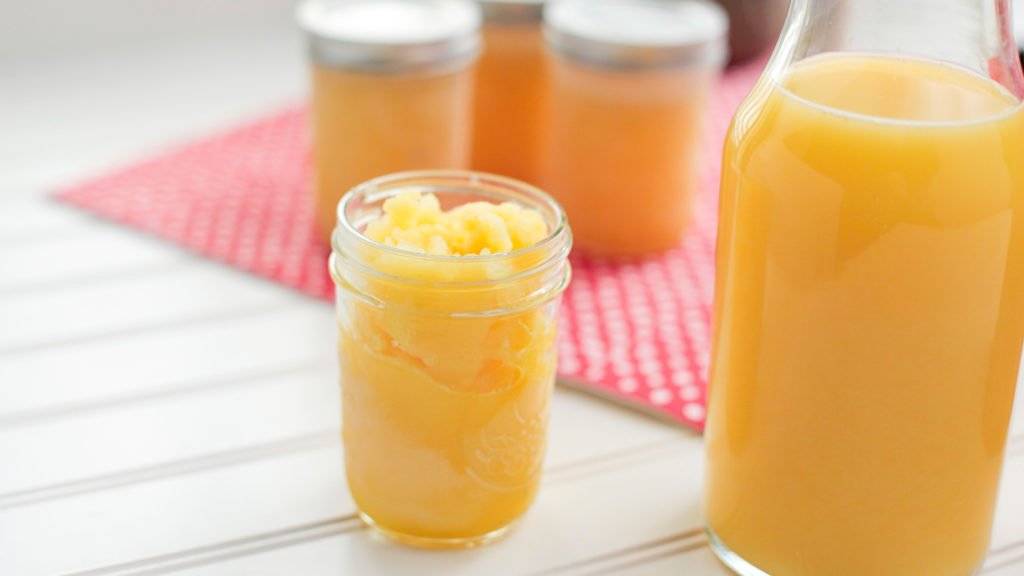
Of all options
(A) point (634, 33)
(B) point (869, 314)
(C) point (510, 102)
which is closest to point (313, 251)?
(C) point (510, 102)

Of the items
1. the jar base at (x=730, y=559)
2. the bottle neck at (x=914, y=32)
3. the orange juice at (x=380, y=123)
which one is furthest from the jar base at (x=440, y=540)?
the orange juice at (x=380, y=123)

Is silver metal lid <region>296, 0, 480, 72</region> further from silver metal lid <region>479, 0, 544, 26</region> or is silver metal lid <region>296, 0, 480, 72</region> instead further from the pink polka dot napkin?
the pink polka dot napkin

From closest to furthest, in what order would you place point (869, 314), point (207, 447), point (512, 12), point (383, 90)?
point (869, 314)
point (207, 447)
point (383, 90)
point (512, 12)

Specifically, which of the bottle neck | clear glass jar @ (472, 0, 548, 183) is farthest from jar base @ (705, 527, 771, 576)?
clear glass jar @ (472, 0, 548, 183)

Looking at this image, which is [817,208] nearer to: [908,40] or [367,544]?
[908,40]

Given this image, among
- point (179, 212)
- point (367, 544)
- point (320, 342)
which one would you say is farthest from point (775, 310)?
point (179, 212)

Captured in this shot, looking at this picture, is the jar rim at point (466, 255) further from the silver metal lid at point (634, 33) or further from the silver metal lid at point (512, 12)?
the silver metal lid at point (512, 12)

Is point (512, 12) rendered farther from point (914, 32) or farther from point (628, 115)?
point (914, 32)
